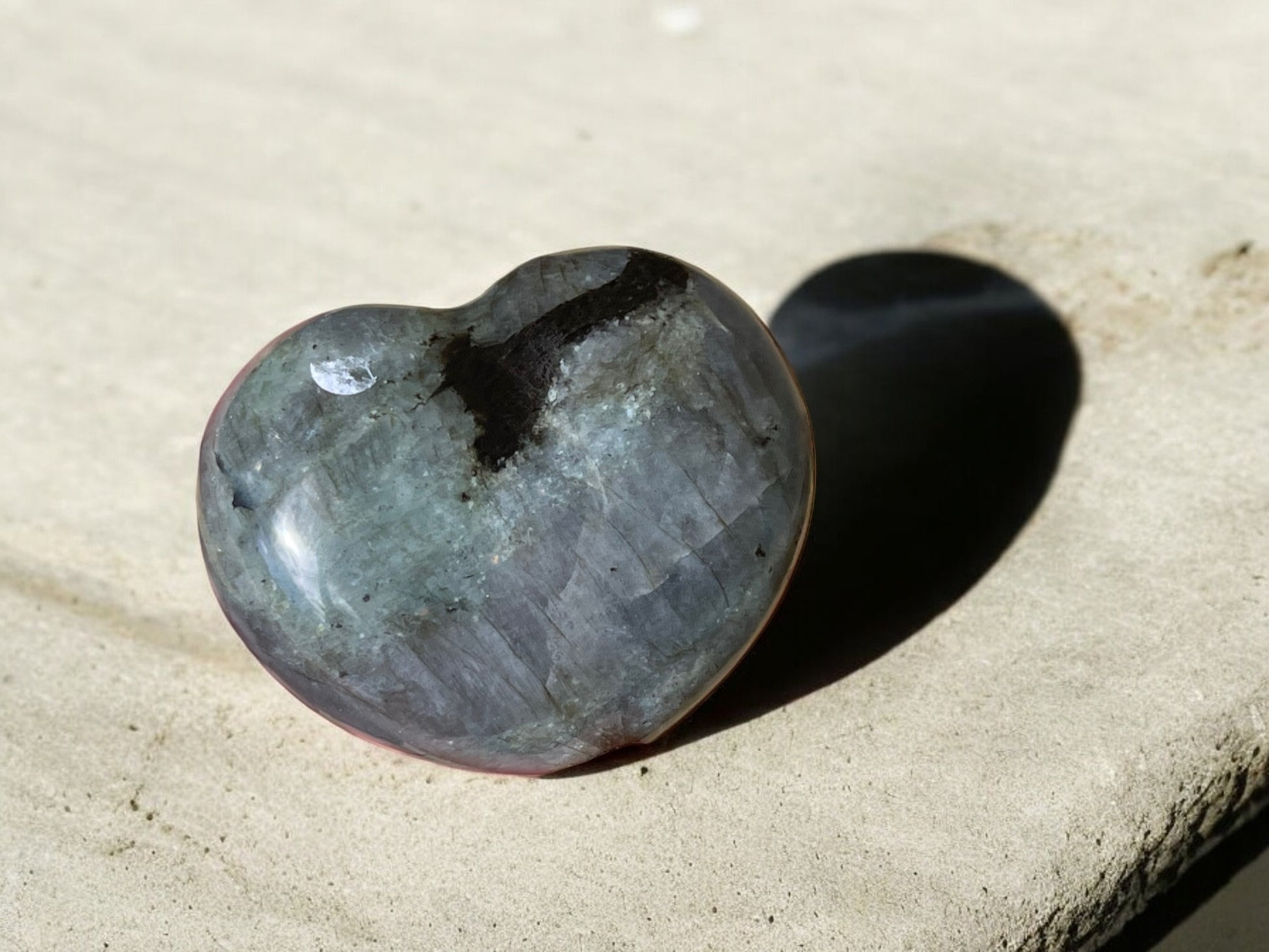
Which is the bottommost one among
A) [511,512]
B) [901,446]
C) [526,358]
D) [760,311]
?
[901,446]

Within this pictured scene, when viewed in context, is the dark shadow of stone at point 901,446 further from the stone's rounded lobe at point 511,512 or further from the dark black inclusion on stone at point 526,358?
the dark black inclusion on stone at point 526,358

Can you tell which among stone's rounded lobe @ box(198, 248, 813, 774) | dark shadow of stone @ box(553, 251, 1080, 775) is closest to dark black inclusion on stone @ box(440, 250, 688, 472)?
stone's rounded lobe @ box(198, 248, 813, 774)

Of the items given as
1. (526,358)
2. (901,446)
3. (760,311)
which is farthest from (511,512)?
(760,311)

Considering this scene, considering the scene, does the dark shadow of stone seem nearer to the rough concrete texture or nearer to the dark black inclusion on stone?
the rough concrete texture

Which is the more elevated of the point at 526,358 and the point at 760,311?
the point at 526,358

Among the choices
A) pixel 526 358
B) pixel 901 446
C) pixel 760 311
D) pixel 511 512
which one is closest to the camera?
pixel 511 512

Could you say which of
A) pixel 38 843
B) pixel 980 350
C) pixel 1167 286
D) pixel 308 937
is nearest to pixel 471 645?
pixel 308 937

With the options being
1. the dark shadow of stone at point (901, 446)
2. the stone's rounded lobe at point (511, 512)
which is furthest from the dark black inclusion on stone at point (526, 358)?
the dark shadow of stone at point (901, 446)

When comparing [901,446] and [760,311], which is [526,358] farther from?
[760,311]
